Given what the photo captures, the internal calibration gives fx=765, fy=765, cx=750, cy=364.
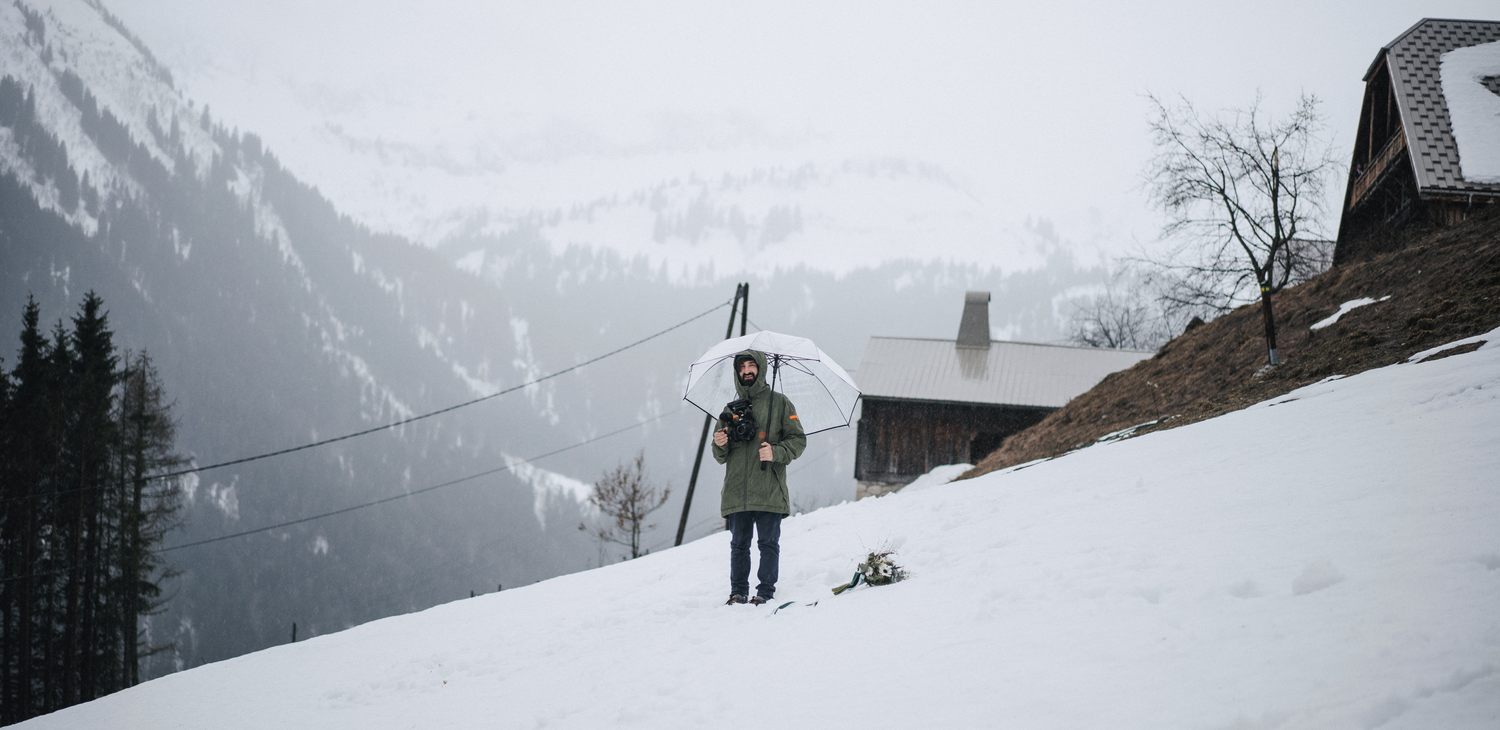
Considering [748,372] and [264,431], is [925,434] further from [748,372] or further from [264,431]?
[264,431]

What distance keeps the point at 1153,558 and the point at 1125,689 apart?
5.70ft

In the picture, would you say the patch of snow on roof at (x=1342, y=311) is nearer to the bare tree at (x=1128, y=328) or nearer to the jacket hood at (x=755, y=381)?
the jacket hood at (x=755, y=381)

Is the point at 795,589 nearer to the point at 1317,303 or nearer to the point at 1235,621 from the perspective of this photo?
the point at 1235,621

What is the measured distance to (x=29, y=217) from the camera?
153 meters

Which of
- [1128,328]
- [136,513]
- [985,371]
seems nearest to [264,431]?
[136,513]

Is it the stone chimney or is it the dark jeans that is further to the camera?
the stone chimney

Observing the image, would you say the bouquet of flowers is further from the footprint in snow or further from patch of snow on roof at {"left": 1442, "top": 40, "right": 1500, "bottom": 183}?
patch of snow on roof at {"left": 1442, "top": 40, "right": 1500, "bottom": 183}

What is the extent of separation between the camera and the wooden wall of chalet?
1085 inches

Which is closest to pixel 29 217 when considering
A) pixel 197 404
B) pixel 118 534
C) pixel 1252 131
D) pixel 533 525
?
pixel 197 404

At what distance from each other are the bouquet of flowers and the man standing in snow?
0.79 m

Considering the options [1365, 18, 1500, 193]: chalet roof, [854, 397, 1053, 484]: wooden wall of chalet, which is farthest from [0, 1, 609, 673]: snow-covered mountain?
[1365, 18, 1500, 193]: chalet roof

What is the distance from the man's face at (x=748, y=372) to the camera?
7.24 m

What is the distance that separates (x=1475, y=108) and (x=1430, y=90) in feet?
3.50

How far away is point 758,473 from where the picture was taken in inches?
282
